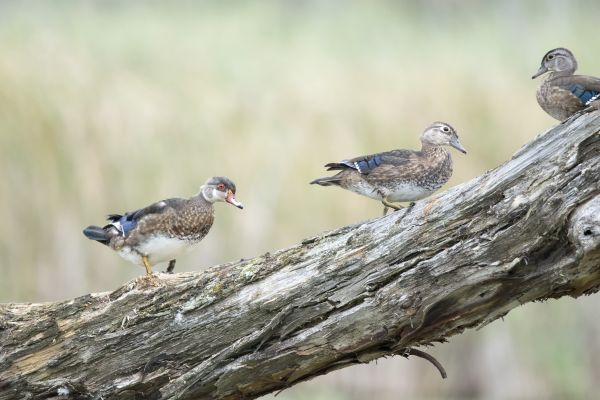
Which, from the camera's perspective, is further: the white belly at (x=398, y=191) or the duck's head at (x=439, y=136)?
the duck's head at (x=439, y=136)

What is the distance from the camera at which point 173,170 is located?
8320 millimetres

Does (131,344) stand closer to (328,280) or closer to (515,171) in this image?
(328,280)

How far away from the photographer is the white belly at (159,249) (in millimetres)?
4805

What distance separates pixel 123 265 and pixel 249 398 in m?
4.22

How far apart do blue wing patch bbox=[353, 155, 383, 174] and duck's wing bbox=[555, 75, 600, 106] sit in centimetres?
83

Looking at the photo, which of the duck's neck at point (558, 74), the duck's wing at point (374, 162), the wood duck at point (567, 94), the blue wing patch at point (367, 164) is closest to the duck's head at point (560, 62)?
the duck's neck at point (558, 74)

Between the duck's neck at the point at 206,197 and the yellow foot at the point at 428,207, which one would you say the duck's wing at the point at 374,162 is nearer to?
the duck's neck at the point at 206,197

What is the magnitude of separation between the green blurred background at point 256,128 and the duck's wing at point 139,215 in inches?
112

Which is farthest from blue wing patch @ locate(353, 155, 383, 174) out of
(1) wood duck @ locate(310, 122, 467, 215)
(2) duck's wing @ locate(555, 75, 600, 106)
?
(2) duck's wing @ locate(555, 75, 600, 106)

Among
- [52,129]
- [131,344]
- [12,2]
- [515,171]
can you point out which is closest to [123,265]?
[52,129]

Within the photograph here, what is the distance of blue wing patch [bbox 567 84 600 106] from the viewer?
12.8 ft

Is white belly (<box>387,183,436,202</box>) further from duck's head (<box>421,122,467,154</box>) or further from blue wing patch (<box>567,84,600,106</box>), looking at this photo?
blue wing patch (<box>567,84,600,106</box>)

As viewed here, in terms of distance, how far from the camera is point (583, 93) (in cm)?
398

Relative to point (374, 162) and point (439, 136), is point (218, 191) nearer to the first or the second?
point (374, 162)
